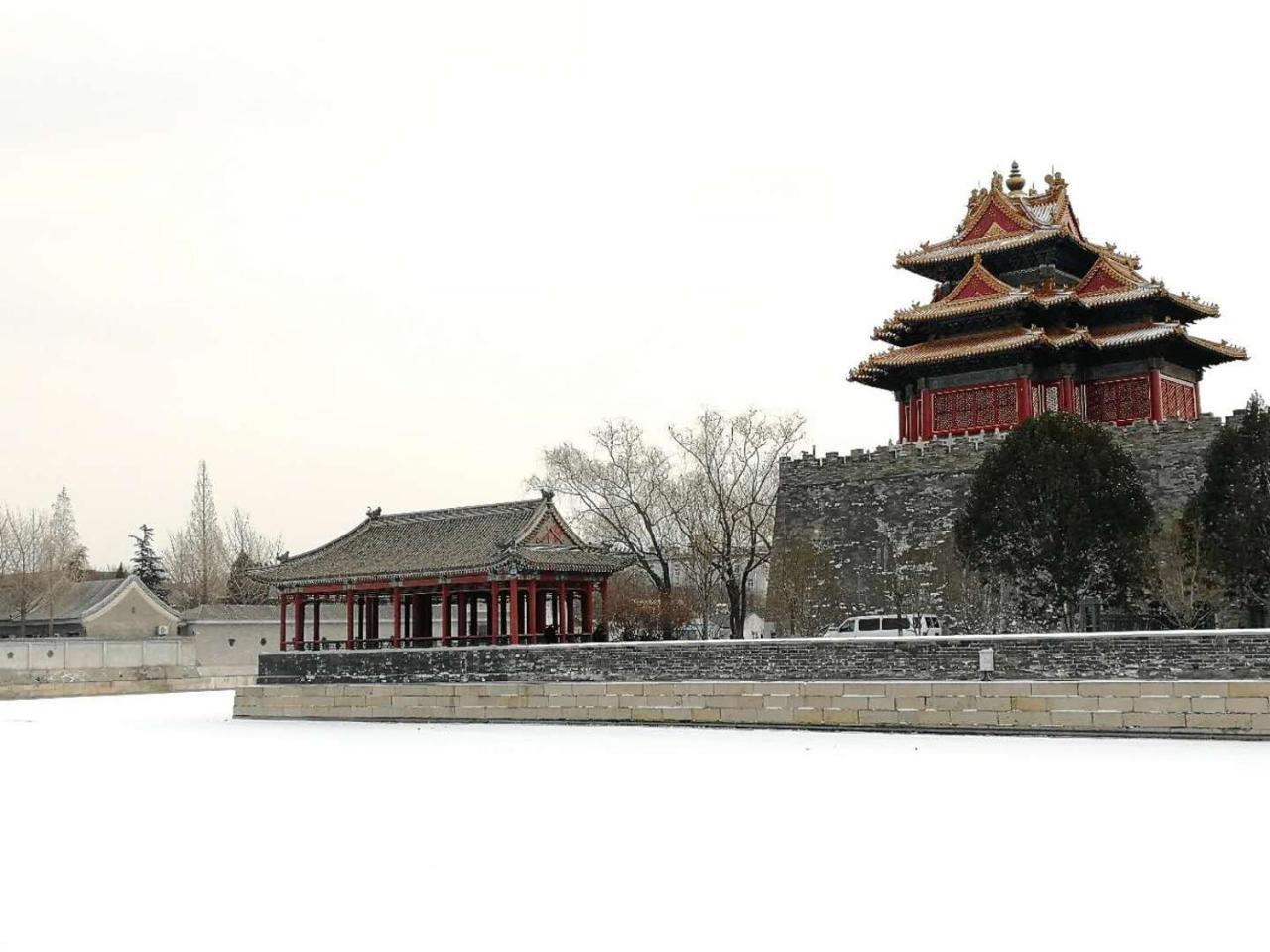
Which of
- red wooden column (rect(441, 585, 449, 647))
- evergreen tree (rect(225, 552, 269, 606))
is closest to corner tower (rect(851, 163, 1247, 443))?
red wooden column (rect(441, 585, 449, 647))

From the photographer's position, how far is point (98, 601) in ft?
165

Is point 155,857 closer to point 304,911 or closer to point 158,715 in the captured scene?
point 304,911

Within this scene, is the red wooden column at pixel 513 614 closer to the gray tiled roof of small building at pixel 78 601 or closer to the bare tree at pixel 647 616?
the bare tree at pixel 647 616

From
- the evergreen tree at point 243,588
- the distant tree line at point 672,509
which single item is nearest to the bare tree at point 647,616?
the distant tree line at point 672,509

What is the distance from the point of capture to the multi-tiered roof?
34.3m

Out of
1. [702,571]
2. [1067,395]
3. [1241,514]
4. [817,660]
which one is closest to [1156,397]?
[1067,395]

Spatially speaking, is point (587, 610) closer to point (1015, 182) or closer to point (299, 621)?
point (299, 621)

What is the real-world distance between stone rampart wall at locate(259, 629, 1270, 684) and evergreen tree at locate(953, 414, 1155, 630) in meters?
5.02

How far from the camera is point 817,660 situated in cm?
2316

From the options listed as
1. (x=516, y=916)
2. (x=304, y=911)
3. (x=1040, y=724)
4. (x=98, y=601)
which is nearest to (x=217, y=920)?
(x=304, y=911)

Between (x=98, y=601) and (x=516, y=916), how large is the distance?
4508 centimetres

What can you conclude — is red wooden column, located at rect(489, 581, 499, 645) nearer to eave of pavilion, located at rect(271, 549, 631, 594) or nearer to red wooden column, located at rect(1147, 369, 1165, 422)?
eave of pavilion, located at rect(271, 549, 631, 594)

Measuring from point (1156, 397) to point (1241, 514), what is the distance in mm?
9920

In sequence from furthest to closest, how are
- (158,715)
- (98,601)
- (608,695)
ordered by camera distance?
1. (98,601)
2. (158,715)
3. (608,695)
